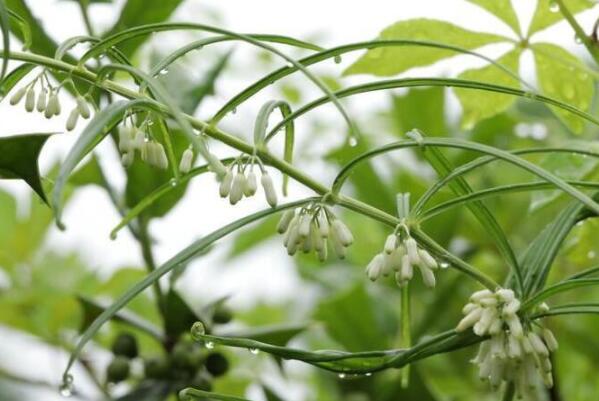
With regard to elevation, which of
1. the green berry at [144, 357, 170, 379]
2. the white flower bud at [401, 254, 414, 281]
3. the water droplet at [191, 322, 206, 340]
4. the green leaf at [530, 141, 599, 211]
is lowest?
the water droplet at [191, 322, 206, 340]

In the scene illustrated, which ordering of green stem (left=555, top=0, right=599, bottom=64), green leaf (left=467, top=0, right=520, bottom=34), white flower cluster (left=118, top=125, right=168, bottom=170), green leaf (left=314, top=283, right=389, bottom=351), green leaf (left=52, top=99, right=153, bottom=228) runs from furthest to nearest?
green leaf (left=314, top=283, right=389, bottom=351), green leaf (left=467, top=0, right=520, bottom=34), green stem (left=555, top=0, right=599, bottom=64), white flower cluster (left=118, top=125, right=168, bottom=170), green leaf (left=52, top=99, right=153, bottom=228)

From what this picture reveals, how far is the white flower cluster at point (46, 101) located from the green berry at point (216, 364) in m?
0.44

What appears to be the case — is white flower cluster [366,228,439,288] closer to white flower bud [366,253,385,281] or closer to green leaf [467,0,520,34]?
white flower bud [366,253,385,281]

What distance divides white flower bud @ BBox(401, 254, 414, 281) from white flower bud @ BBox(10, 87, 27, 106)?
22 cm

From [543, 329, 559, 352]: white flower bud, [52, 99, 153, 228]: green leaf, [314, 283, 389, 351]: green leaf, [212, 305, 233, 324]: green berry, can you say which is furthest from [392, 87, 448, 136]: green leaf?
[52, 99, 153, 228]: green leaf

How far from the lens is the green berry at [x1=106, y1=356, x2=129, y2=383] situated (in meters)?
0.98

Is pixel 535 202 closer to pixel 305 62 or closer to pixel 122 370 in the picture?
pixel 305 62

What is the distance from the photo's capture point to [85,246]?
1710 mm

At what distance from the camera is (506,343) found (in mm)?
583

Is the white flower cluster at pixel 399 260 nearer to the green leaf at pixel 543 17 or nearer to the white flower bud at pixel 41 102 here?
the white flower bud at pixel 41 102

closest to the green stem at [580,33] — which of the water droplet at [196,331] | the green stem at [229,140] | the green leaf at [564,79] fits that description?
the green leaf at [564,79]

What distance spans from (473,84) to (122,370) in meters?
0.53

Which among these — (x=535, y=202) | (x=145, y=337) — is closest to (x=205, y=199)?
(x=145, y=337)

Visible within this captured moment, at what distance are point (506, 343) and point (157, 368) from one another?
1.48ft
